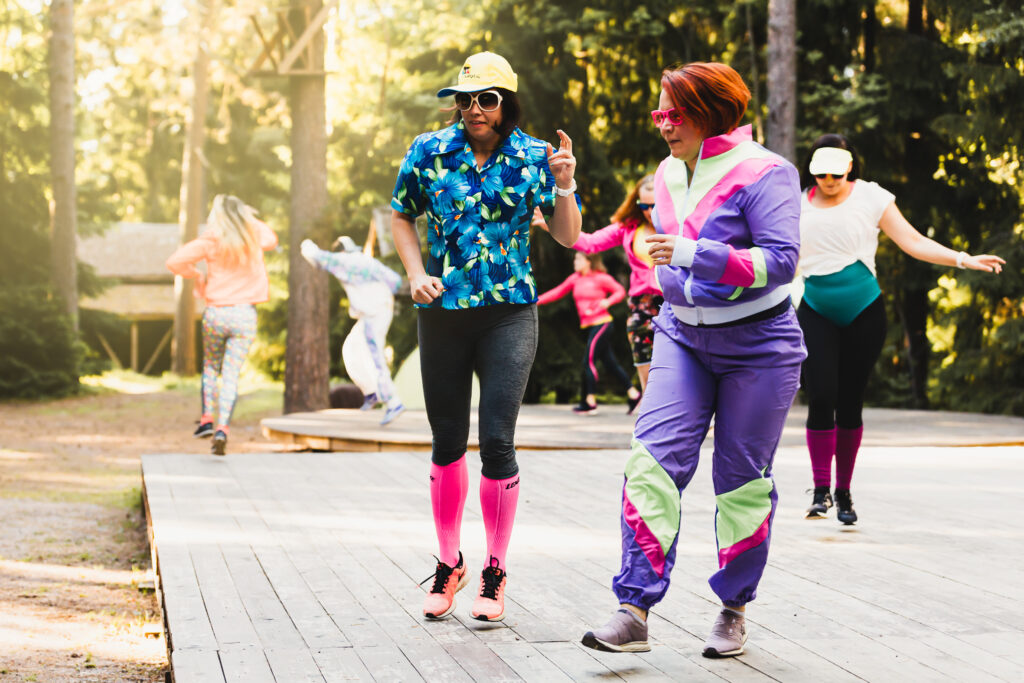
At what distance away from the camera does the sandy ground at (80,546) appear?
218 inches

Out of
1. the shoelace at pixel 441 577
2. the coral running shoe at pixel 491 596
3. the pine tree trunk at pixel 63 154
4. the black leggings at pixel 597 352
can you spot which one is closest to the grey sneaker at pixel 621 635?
the coral running shoe at pixel 491 596

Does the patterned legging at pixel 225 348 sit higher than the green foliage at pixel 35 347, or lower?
higher

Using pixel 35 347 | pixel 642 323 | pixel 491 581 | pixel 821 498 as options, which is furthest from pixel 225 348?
pixel 35 347

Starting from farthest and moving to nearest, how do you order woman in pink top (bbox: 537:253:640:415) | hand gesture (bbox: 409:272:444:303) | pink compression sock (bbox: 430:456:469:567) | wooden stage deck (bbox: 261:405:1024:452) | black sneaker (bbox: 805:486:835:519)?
woman in pink top (bbox: 537:253:640:415)
wooden stage deck (bbox: 261:405:1024:452)
black sneaker (bbox: 805:486:835:519)
pink compression sock (bbox: 430:456:469:567)
hand gesture (bbox: 409:272:444:303)

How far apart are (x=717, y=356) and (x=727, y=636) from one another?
0.90m

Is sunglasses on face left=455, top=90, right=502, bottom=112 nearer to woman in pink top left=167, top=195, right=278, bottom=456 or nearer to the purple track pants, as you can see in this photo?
the purple track pants

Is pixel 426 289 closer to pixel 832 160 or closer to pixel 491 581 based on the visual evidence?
pixel 491 581

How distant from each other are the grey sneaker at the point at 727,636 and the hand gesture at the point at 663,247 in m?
1.20

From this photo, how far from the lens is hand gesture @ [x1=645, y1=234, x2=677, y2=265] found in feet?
11.6

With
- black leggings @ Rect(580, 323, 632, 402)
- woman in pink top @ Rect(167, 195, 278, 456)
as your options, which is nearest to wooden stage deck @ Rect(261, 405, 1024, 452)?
black leggings @ Rect(580, 323, 632, 402)

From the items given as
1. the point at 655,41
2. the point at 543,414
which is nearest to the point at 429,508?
the point at 543,414

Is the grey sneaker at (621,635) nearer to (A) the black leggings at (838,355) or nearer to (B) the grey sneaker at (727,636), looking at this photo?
(B) the grey sneaker at (727,636)

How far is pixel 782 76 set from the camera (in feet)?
49.0

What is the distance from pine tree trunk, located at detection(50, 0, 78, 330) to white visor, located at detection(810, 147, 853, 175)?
2062 centimetres
